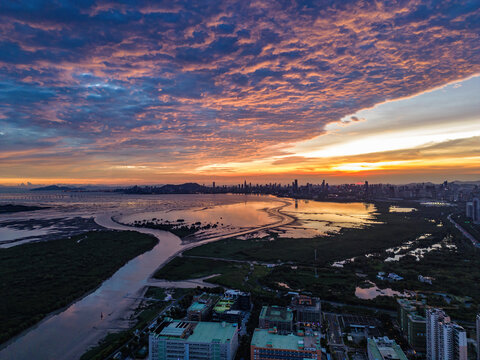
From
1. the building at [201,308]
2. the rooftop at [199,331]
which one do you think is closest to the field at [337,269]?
the building at [201,308]

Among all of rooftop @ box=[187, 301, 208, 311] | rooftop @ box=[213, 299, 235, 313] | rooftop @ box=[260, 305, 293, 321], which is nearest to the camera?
rooftop @ box=[260, 305, 293, 321]

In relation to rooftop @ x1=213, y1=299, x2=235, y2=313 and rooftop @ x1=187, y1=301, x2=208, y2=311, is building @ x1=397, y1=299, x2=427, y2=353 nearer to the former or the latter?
rooftop @ x1=213, y1=299, x2=235, y2=313

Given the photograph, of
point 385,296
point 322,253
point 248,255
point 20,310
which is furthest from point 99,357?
point 322,253

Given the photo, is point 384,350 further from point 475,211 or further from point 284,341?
point 475,211

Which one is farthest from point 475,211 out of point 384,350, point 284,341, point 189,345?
point 189,345

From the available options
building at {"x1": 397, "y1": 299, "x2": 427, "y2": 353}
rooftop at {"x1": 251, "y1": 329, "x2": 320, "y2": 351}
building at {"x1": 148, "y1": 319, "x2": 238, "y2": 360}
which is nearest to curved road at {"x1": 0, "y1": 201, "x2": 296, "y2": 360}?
building at {"x1": 148, "y1": 319, "x2": 238, "y2": 360}

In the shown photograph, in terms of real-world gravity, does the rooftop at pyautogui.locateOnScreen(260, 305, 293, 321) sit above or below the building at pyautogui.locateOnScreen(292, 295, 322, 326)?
above

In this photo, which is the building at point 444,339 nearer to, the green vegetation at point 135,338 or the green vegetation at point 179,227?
the green vegetation at point 135,338
